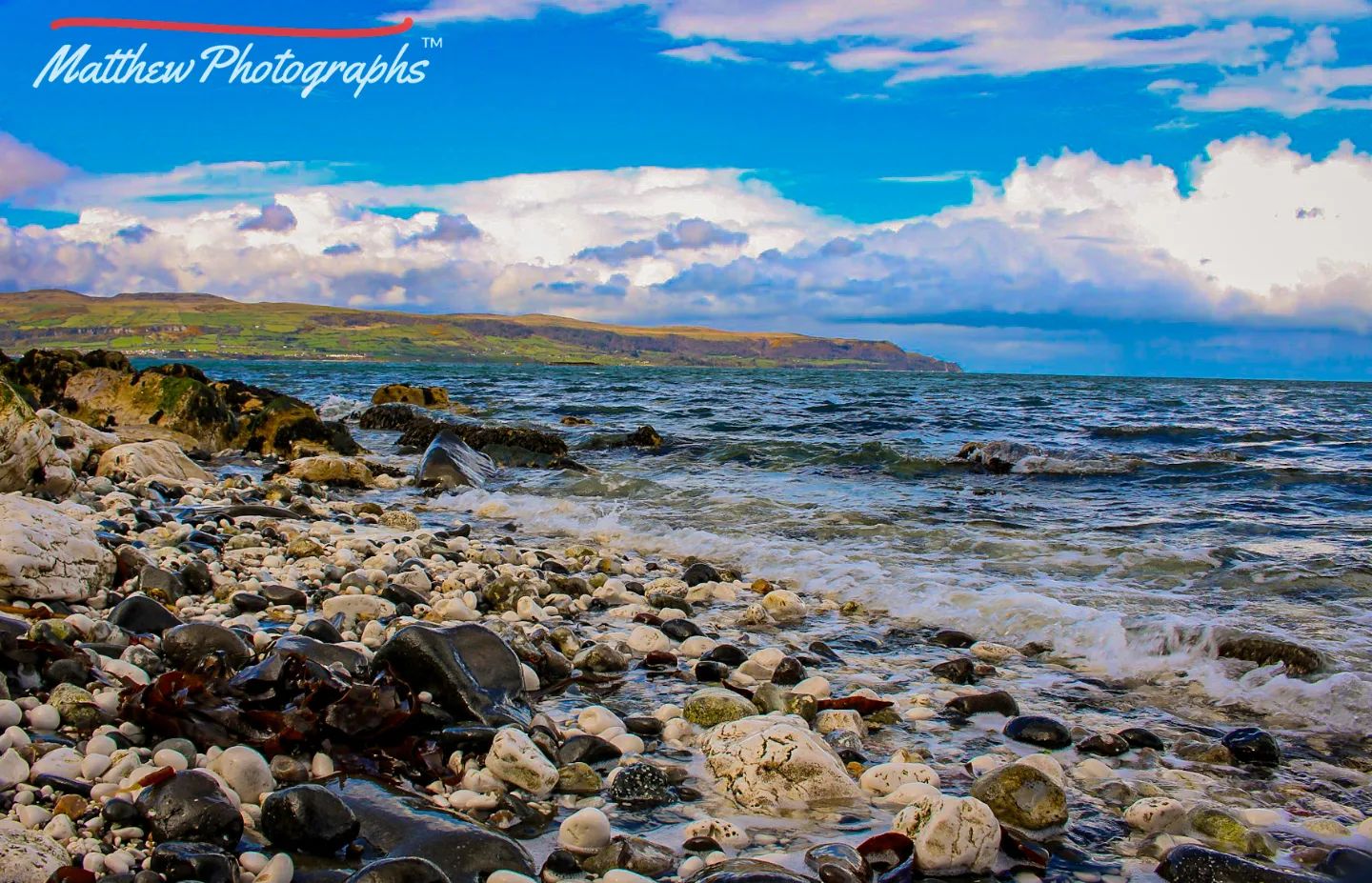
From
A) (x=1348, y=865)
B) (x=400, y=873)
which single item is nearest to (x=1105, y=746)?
(x=1348, y=865)

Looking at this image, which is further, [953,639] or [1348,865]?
[953,639]

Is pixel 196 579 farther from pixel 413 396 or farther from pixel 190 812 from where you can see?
pixel 413 396

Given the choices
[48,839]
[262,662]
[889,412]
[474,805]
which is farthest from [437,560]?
[889,412]

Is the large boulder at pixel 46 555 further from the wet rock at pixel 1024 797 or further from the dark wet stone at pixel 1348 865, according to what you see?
the dark wet stone at pixel 1348 865

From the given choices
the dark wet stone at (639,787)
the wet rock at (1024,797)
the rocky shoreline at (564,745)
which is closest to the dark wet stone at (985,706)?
the rocky shoreline at (564,745)

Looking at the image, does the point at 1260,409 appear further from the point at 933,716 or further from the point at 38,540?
the point at 38,540

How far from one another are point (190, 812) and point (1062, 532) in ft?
33.8

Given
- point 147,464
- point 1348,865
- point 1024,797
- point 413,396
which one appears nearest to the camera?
point 1348,865

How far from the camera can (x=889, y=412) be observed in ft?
111

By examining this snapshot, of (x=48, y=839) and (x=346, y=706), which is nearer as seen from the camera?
(x=48, y=839)

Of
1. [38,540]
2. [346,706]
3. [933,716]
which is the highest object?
[38,540]

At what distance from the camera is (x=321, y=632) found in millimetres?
5477

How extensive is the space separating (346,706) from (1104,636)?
518 cm

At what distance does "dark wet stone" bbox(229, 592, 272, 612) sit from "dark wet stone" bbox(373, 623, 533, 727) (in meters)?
2.13
